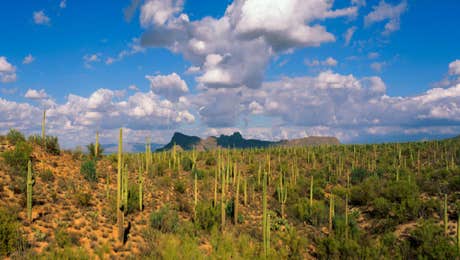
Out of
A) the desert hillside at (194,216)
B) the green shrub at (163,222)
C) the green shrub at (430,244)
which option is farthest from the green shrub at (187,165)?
the green shrub at (430,244)

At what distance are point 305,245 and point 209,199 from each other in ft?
29.5

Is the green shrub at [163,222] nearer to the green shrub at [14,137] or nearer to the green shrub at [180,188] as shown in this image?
the green shrub at [180,188]

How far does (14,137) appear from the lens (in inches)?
989

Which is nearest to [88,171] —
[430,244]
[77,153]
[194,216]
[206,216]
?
[77,153]

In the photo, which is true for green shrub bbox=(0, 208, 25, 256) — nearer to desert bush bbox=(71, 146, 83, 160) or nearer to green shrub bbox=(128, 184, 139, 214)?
green shrub bbox=(128, 184, 139, 214)

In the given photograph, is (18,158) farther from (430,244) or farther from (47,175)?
(430,244)

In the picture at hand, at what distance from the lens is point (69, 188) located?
68.1 feet

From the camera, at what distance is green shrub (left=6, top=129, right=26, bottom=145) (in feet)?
81.2

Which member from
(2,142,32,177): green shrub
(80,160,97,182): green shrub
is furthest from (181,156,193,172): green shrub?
(2,142,32,177): green shrub

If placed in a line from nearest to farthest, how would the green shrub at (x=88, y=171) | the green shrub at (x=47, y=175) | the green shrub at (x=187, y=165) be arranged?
the green shrub at (x=47, y=175), the green shrub at (x=88, y=171), the green shrub at (x=187, y=165)

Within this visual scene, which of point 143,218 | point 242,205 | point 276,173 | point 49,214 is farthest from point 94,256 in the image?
point 276,173

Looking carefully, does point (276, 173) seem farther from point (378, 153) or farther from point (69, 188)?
point (69, 188)

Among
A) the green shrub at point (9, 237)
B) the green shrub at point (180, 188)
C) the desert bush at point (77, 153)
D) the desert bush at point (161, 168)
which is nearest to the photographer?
the green shrub at point (9, 237)

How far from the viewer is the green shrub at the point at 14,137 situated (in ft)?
81.2
